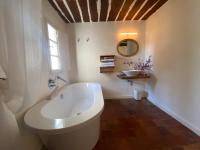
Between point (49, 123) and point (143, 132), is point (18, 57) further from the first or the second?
point (143, 132)

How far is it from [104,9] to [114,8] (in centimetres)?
23

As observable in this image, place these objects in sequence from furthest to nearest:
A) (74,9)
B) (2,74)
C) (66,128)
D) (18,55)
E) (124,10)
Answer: (124,10) → (74,9) → (66,128) → (18,55) → (2,74)

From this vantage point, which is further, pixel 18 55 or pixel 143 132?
pixel 143 132

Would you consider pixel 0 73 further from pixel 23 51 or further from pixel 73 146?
pixel 73 146

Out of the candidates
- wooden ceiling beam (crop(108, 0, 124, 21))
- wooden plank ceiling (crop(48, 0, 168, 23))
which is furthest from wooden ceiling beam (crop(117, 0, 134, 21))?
wooden ceiling beam (crop(108, 0, 124, 21))

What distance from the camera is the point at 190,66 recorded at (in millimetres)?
2414

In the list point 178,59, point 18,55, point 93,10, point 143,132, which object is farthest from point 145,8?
point 18,55

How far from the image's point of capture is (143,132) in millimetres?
2438

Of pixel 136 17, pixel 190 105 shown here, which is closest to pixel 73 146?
pixel 190 105

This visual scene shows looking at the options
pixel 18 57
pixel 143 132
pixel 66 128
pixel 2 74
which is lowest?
pixel 143 132

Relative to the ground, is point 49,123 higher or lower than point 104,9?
lower

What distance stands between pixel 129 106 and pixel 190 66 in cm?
185

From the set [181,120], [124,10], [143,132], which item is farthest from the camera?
[124,10]

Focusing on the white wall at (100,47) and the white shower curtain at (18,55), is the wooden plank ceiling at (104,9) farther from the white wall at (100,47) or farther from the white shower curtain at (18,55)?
the white shower curtain at (18,55)
